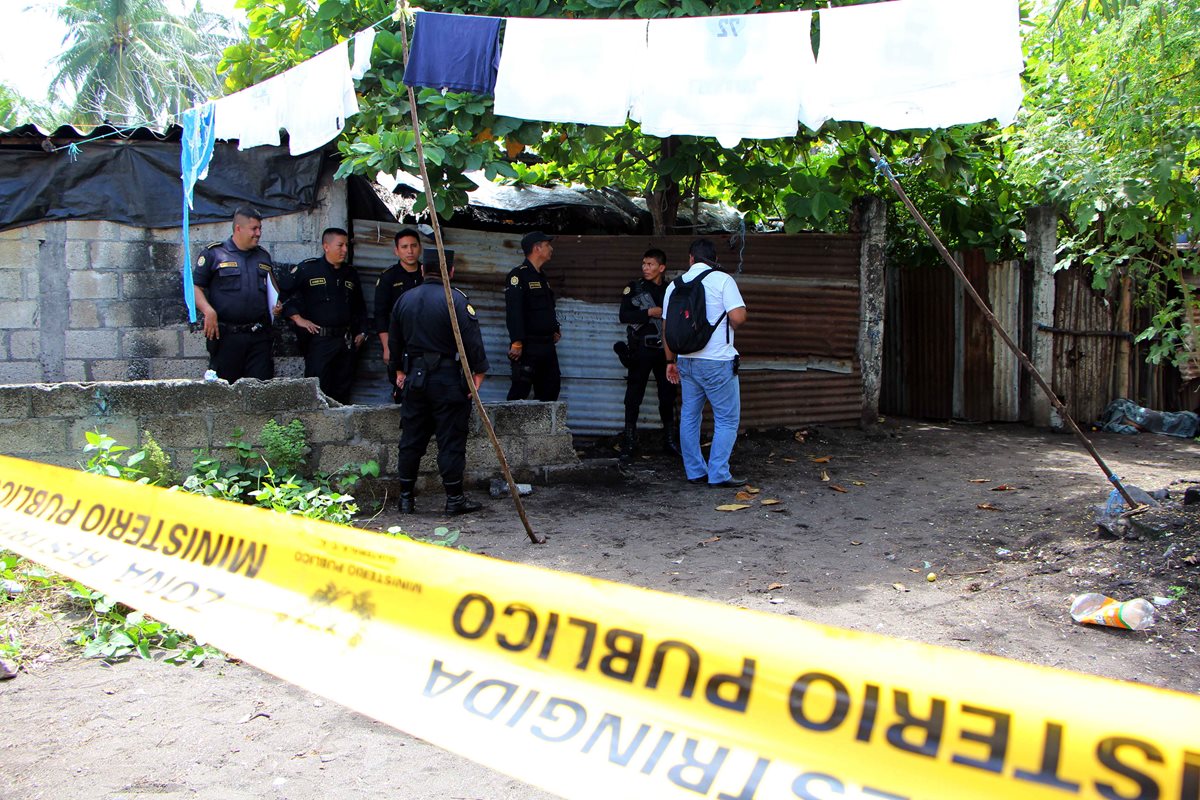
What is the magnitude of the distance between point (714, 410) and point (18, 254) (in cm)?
549

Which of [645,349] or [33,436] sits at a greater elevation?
[645,349]

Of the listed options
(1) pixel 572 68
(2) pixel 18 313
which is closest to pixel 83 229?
(2) pixel 18 313

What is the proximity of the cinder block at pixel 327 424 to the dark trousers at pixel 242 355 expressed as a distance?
1070 mm

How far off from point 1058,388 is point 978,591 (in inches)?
217

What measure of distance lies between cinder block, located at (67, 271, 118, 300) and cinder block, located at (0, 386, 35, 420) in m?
1.77

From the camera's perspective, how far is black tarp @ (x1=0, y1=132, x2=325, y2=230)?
739 centimetres

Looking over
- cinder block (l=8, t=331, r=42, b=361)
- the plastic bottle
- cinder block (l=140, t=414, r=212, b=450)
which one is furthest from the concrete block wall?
the plastic bottle

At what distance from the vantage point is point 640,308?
25.9ft

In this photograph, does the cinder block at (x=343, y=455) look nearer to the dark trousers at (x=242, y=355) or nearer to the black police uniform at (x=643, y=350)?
the dark trousers at (x=242, y=355)

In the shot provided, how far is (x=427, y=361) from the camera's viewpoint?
6.11 meters

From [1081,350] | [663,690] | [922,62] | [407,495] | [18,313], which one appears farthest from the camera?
[1081,350]

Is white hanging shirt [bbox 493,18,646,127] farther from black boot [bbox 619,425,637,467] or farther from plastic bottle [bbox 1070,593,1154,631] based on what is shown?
plastic bottle [bbox 1070,593,1154,631]

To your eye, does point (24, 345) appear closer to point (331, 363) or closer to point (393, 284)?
point (331, 363)

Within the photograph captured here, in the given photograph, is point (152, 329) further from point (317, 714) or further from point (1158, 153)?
point (1158, 153)
